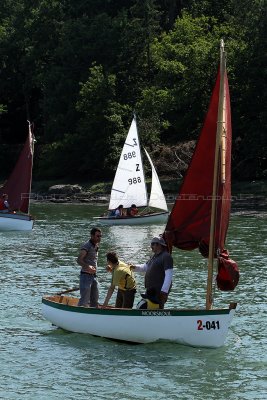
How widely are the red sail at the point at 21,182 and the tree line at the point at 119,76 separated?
2595 centimetres

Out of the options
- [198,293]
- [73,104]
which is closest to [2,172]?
[73,104]

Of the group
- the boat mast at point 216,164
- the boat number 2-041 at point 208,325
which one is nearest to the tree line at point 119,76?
the boat mast at point 216,164

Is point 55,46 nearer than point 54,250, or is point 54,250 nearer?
point 54,250

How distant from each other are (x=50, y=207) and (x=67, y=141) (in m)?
15.1

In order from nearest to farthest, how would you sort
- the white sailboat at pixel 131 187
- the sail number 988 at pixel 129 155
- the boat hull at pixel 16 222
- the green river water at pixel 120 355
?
the green river water at pixel 120 355 < the boat hull at pixel 16 222 < the white sailboat at pixel 131 187 < the sail number 988 at pixel 129 155

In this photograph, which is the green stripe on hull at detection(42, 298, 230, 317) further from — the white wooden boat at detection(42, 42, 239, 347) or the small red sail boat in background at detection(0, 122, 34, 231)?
the small red sail boat in background at detection(0, 122, 34, 231)

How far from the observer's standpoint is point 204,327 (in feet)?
66.5

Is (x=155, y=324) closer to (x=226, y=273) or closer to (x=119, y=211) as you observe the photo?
(x=226, y=273)

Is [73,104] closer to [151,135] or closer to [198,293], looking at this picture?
[151,135]

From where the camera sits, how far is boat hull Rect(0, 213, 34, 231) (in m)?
50.9

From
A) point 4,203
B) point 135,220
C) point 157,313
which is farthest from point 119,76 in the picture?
point 157,313

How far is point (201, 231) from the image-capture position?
67.4 ft

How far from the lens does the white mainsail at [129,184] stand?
187 ft

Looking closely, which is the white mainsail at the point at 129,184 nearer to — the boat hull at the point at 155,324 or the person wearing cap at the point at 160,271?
the boat hull at the point at 155,324
